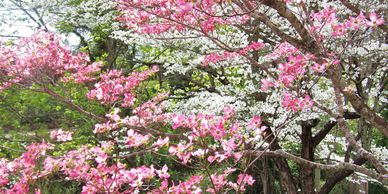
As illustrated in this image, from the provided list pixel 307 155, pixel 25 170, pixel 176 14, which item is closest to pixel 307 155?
pixel 307 155

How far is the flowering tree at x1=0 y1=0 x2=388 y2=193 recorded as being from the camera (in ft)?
8.71

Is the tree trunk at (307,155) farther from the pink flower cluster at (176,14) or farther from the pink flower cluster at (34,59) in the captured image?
the pink flower cluster at (34,59)

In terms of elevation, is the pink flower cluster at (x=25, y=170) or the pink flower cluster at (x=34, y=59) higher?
the pink flower cluster at (x=34, y=59)

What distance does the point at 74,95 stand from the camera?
27.3 feet

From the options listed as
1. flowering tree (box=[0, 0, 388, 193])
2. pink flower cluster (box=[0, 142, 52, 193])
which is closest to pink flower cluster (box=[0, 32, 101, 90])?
flowering tree (box=[0, 0, 388, 193])

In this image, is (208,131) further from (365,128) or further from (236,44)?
(365,128)

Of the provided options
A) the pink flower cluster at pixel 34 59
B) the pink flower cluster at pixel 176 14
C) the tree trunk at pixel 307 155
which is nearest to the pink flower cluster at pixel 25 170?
the pink flower cluster at pixel 34 59

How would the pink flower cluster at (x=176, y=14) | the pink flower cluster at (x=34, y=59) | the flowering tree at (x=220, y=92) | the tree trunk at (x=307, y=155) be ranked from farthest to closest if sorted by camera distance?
the tree trunk at (x=307, y=155) < the pink flower cluster at (x=34, y=59) < the pink flower cluster at (x=176, y=14) < the flowering tree at (x=220, y=92)

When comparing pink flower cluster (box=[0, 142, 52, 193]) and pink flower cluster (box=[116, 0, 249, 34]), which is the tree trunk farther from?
pink flower cluster (box=[0, 142, 52, 193])

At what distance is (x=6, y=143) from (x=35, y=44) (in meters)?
4.60

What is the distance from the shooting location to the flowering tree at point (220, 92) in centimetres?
265

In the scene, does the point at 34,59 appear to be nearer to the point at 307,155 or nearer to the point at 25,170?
the point at 25,170

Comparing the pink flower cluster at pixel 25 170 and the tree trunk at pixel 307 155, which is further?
the tree trunk at pixel 307 155

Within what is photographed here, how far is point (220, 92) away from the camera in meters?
6.80
